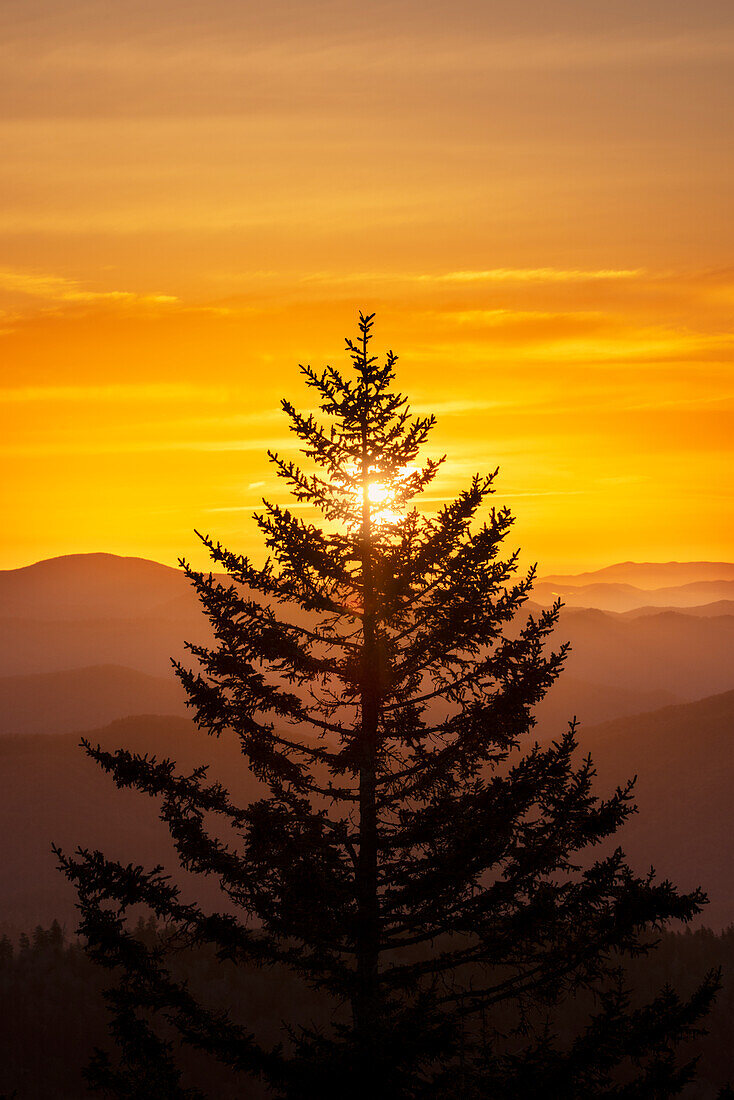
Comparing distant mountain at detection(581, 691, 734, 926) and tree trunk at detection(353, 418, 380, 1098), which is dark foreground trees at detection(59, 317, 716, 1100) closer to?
tree trunk at detection(353, 418, 380, 1098)

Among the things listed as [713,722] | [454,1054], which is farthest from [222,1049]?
[713,722]

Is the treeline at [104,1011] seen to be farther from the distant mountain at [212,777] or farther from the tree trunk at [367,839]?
the distant mountain at [212,777]

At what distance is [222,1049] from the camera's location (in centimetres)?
1427

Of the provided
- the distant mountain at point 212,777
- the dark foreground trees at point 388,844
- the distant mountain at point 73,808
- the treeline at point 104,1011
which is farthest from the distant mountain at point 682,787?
the dark foreground trees at point 388,844

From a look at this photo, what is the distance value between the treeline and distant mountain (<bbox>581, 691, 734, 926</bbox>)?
6568 centimetres

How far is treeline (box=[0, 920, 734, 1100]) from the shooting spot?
30.2 meters

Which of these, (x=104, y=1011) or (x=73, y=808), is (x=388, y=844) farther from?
(x=73, y=808)

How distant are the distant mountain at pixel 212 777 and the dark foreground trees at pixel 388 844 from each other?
299 ft

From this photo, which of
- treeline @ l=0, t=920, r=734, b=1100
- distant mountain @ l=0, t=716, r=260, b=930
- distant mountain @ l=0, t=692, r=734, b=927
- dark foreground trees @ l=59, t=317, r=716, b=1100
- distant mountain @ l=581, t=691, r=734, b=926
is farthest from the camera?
distant mountain @ l=581, t=691, r=734, b=926

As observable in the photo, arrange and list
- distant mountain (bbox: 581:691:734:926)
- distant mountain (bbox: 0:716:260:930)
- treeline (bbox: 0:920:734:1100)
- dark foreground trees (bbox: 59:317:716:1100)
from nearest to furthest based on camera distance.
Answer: dark foreground trees (bbox: 59:317:716:1100), treeline (bbox: 0:920:734:1100), distant mountain (bbox: 0:716:260:930), distant mountain (bbox: 581:691:734:926)

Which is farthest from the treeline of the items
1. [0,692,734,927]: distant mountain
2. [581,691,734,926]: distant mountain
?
[581,691,734,926]: distant mountain

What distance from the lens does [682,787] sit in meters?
129

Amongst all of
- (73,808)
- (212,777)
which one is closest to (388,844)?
(212,777)

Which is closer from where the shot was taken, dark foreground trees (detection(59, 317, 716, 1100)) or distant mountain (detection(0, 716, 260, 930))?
dark foreground trees (detection(59, 317, 716, 1100))
